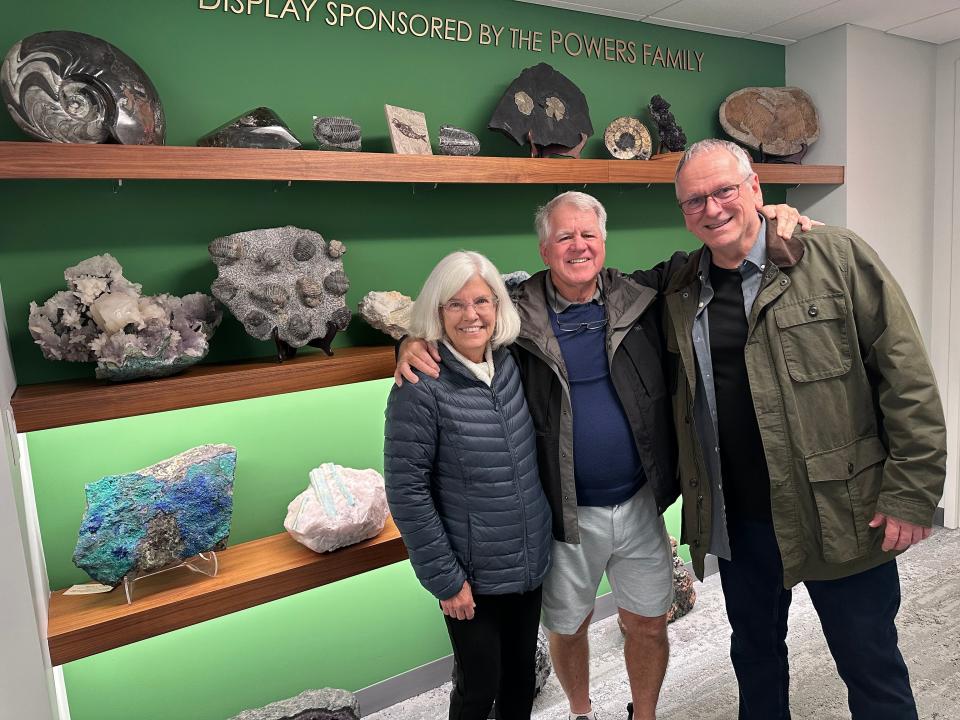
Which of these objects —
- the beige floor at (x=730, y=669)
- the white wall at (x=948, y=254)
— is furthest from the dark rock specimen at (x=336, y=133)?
the white wall at (x=948, y=254)

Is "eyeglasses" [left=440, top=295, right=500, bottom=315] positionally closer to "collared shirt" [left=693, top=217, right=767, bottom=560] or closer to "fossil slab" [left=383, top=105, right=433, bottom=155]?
"collared shirt" [left=693, top=217, right=767, bottom=560]

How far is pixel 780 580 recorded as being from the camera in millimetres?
1821

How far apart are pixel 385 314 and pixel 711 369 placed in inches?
39.5

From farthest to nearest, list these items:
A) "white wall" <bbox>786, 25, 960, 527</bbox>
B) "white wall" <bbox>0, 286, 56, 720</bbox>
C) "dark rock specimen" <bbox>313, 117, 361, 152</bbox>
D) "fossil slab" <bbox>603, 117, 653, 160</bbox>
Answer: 1. "white wall" <bbox>786, 25, 960, 527</bbox>
2. "fossil slab" <bbox>603, 117, 653, 160</bbox>
3. "dark rock specimen" <bbox>313, 117, 361, 152</bbox>
4. "white wall" <bbox>0, 286, 56, 720</bbox>

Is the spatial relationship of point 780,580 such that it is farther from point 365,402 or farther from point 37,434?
point 37,434

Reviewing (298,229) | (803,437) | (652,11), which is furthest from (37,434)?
(652,11)

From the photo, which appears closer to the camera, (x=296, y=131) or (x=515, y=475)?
(x=515, y=475)

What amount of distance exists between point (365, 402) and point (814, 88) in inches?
97.6

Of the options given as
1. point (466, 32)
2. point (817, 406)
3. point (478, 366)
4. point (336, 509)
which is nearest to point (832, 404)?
point (817, 406)

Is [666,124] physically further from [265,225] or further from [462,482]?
[462,482]

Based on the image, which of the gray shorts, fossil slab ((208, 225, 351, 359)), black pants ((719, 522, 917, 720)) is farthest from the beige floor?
fossil slab ((208, 225, 351, 359))

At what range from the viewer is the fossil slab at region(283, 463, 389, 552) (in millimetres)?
2088

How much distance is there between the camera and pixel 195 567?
2010 millimetres

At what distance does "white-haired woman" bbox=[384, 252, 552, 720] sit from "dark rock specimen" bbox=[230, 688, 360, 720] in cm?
62
